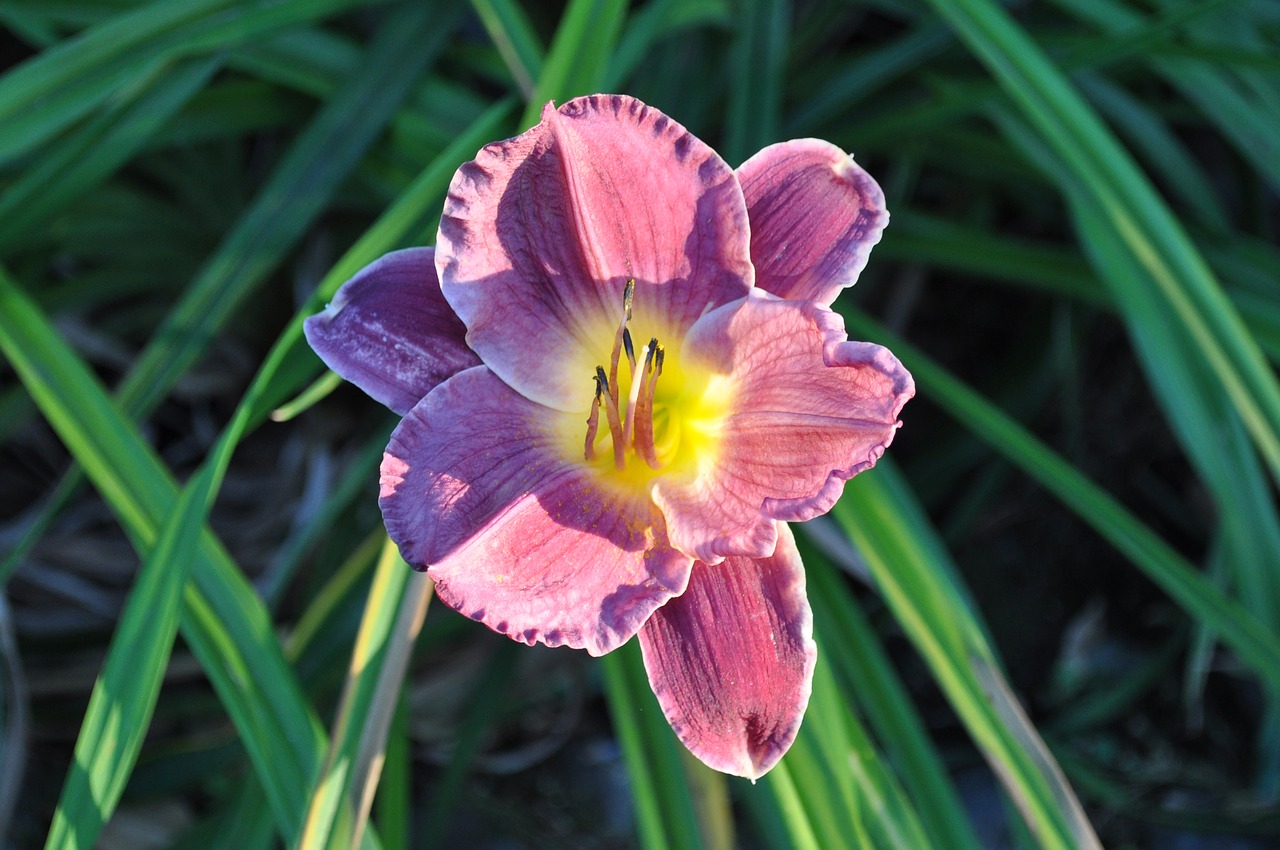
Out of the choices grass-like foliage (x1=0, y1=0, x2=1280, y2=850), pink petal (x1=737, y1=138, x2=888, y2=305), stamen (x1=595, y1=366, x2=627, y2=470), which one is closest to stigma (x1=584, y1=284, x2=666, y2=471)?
stamen (x1=595, y1=366, x2=627, y2=470)

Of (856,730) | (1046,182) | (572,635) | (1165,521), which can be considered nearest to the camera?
(572,635)

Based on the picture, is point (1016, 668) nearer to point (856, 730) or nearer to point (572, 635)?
point (856, 730)

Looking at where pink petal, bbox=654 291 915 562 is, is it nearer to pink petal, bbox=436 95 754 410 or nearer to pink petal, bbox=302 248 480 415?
pink petal, bbox=436 95 754 410

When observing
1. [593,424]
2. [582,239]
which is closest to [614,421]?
[593,424]

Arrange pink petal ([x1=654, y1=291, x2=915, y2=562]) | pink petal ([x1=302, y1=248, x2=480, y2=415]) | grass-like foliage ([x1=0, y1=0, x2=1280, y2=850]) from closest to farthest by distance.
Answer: pink petal ([x1=654, y1=291, x2=915, y2=562]), pink petal ([x1=302, y1=248, x2=480, y2=415]), grass-like foliage ([x1=0, y1=0, x2=1280, y2=850])

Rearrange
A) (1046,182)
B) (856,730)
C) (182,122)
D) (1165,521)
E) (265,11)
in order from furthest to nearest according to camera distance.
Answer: (1165,521), (1046,182), (182,122), (265,11), (856,730)

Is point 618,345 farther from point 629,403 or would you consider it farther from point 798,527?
point 798,527

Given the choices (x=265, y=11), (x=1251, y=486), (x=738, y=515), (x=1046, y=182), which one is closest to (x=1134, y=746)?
(x=1251, y=486)

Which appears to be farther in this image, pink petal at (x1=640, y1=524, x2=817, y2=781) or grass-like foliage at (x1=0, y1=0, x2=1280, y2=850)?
grass-like foliage at (x1=0, y1=0, x2=1280, y2=850)
